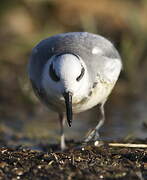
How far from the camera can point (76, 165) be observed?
4.43 m

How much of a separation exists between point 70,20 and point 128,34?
4.85 feet

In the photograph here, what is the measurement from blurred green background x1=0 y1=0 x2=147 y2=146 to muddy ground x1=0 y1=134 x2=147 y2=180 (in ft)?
4.42

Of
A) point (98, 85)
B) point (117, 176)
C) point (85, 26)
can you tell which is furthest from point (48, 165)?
point (85, 26)

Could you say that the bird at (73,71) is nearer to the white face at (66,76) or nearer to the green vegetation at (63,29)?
the white face at (66,76)

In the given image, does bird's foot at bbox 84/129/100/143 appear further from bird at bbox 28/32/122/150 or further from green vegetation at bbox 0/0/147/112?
green vegetation at bbox 0/0/147/112

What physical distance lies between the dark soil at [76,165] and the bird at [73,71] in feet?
1.69

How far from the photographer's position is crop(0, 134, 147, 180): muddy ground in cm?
421

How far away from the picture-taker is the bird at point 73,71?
4.95 m

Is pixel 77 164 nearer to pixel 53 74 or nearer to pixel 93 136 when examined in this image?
pixel 53 74

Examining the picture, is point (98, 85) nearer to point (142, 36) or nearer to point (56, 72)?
point (56, 72)

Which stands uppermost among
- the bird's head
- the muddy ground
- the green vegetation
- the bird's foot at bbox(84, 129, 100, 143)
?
the green vegetation

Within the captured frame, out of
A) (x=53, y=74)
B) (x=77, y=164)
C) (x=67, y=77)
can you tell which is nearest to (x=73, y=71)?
(x=67, y=77)

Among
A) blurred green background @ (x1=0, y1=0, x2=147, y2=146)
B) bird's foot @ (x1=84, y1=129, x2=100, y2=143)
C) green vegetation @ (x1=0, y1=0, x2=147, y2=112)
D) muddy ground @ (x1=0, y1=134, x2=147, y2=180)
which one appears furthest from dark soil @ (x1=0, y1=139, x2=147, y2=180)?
green vegetation @ (x1=0, y1=0, x2=147, y2=112)

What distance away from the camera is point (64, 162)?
4527 millimetres
